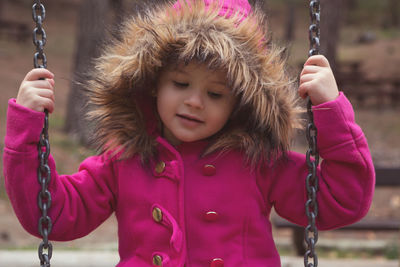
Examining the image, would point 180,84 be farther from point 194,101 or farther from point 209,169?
point 209,169

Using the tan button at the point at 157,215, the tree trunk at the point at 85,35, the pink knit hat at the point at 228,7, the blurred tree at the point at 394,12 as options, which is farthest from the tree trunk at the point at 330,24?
the blurred tree at the point at 394,12

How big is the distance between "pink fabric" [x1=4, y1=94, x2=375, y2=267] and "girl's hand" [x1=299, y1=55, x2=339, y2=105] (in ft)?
0.13

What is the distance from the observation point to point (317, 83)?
2094 millimetres

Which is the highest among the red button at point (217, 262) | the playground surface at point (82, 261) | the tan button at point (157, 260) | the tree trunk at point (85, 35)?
the tree trunk at point (85, 35)

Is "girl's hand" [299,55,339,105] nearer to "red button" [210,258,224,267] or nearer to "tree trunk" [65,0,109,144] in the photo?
"red button" [210,258,224,267]

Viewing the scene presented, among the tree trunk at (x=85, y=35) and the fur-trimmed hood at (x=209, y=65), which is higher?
the tree trunk at (x=85, y=35)

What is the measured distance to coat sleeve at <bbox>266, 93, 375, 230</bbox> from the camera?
2084 mm

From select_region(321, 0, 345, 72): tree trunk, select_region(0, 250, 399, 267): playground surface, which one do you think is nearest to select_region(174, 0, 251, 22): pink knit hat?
select_region(0, 250, 399, 267): playground surface

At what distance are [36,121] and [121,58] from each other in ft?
1.36

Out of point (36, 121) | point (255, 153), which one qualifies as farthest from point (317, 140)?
point (36, 121)

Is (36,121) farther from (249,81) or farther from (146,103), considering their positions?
(249,81)

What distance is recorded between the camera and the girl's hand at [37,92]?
2090 millimetres

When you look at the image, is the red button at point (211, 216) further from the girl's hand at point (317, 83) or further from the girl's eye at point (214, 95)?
the girl's hand at point (317, 83)

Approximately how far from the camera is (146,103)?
96.3 inches
